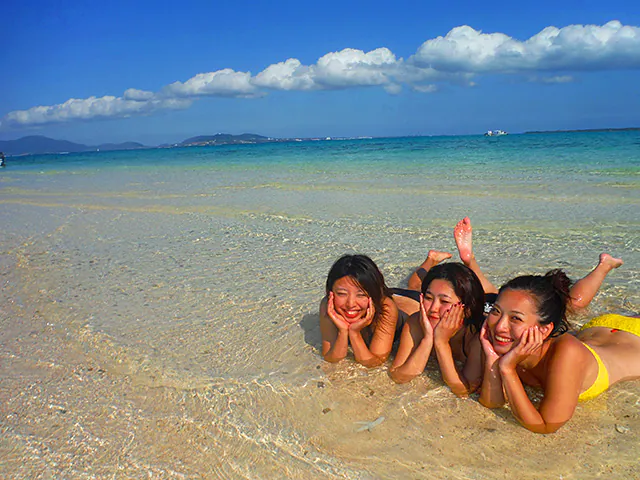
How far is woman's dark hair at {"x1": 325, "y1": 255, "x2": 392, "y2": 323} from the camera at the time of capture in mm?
3410

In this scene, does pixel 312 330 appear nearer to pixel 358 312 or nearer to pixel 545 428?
pixel 358 312

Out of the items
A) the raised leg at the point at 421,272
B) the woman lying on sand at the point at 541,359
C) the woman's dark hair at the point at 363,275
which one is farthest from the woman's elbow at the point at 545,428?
the raised leg at the point at 421,272

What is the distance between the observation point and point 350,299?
3416 millimetres

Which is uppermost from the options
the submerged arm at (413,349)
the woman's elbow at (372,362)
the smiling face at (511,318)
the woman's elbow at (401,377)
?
the smiling face at (511,318)

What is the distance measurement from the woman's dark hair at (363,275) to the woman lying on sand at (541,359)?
793 millimetres

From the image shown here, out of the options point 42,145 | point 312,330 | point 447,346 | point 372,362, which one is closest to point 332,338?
point 372,362

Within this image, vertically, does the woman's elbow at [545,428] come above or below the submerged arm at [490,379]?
below

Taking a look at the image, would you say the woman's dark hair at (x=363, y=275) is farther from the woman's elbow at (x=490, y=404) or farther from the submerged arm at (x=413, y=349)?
the woman's elbow at (x=490, y=404)

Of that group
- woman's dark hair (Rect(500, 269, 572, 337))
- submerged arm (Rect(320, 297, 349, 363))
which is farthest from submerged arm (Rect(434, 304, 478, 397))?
submerged arm (Rect(320, 297, 349, 363))

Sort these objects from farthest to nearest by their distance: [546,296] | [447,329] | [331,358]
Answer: [331,358] < [447,329] < [546,296]

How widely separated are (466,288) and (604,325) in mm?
1233

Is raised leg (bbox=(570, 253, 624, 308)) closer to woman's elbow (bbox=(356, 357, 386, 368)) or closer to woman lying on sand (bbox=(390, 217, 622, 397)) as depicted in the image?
woman lying on sand (bbox=(390, 217, 622, 397))

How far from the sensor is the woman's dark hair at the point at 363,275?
11.2ft

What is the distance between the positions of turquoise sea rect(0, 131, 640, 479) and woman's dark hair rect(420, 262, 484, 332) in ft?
1.55
